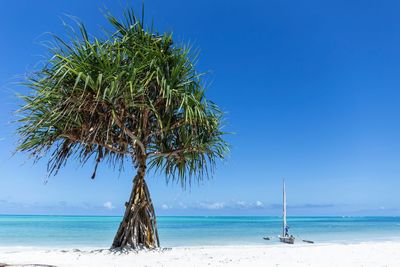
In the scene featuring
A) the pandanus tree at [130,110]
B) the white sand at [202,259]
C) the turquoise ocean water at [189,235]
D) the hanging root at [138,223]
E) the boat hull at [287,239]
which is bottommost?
the turquoise ocean water at [189,235]

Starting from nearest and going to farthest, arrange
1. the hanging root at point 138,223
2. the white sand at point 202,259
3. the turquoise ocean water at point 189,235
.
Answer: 1. the white sand at point 202,259
2. the hanging root at point 138,223
3. the turquoise ocean water at point 189,235

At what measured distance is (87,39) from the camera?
670cm

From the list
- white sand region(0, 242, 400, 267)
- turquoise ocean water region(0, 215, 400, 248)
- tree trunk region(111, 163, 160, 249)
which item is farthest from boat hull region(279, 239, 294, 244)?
tree trunk region(111, 163, 160, 249)

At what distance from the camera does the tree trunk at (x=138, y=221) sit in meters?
7.23

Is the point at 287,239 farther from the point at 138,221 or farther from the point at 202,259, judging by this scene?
the point at 202,259

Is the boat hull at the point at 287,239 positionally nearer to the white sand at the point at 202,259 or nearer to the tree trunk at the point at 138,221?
the white sand at the point at 202,259

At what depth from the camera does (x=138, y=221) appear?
289 inches

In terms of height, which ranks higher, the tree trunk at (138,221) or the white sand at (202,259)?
the tree trunk at (138,221)

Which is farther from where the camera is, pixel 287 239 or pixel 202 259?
pixel 287 239

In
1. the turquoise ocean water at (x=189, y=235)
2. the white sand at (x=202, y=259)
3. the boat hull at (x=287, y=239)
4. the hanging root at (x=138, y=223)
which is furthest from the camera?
the turquoise ocean water at (x=189, y=235)

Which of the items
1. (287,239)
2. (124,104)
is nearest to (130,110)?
(124,104)

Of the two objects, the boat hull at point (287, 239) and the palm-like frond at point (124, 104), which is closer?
the palm-like frond at point (124, 104)

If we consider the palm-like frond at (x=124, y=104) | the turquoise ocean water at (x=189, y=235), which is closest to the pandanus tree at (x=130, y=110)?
the palm-like frond at (x=124, y=104)

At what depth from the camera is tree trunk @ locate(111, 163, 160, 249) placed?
7230mm
